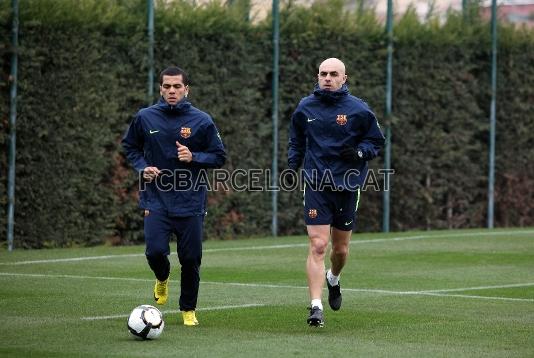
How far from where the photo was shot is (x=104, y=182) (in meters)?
21.3

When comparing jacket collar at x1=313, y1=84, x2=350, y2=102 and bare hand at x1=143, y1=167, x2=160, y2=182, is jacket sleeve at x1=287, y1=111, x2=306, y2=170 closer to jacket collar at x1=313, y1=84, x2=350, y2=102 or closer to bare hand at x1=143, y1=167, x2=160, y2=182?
jacket collar at x1=313, y1=84, x2=350, y2=102

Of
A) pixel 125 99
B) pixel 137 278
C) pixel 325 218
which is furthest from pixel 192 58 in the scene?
pixel 325 218

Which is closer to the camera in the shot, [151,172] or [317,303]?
[151,172]

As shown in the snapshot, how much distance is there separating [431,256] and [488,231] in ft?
19.6

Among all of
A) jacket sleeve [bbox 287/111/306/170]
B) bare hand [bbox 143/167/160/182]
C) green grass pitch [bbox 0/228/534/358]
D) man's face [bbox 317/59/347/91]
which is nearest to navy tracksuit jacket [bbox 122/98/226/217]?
bare hand [bbox 143/167/160/182]

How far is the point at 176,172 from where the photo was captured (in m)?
11.3

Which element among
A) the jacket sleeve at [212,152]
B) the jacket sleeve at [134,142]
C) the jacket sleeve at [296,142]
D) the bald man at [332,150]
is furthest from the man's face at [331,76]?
the jacket sleeve at [134,142]

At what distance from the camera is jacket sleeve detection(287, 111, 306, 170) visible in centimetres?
1211

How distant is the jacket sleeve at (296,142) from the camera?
39.7 ft

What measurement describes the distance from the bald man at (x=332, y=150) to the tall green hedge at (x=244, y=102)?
848 centimetres

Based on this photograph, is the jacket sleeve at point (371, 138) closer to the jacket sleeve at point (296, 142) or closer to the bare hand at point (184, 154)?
the jacket sleeve at point (296, 142)

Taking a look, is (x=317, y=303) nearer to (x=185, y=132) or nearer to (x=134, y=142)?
(x=185, y=132)

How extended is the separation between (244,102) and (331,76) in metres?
11.5

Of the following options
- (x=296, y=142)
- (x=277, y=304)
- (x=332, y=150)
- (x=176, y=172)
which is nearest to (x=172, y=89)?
(x=176, y=172)
